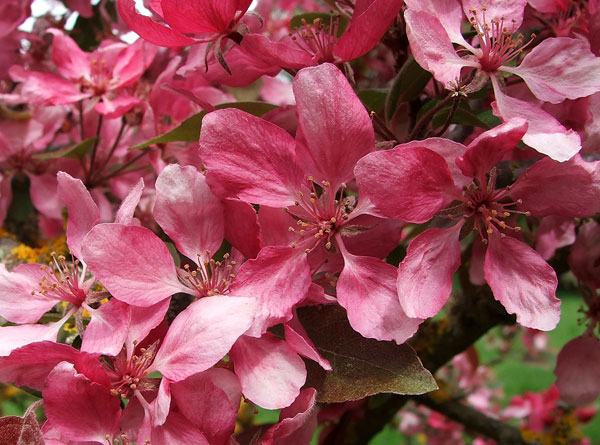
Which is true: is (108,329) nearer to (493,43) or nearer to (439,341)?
(493,43)

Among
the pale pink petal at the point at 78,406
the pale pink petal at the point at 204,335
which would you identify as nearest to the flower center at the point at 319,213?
the pale pink petal at the point at 204,335

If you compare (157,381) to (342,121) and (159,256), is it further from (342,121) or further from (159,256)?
(342,121)

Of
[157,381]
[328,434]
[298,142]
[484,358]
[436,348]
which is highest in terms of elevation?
[298,142]

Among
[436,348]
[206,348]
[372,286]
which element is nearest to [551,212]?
[372,286]

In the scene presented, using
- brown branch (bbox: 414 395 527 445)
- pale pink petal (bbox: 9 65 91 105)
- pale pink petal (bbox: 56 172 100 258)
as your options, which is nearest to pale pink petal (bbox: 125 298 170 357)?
pale pink petal (bbox: 56 172 100 258)

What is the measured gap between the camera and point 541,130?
548 millimetres

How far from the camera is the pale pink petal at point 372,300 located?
53 cm

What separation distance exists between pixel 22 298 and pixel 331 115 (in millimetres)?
354

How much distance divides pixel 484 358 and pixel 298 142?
3213 millimetres

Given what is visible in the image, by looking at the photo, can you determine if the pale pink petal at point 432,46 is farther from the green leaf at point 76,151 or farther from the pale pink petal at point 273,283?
the green leaf at point 76,151

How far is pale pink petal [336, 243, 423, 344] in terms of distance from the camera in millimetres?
532

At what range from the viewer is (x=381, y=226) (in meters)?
0.61

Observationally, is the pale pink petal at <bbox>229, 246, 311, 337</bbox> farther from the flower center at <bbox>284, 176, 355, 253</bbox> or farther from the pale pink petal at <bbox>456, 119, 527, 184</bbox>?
the pale pink petal at <bbox>456, 119, 527, 184</bbox>

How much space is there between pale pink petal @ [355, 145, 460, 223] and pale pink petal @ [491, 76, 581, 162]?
75 millimetres
